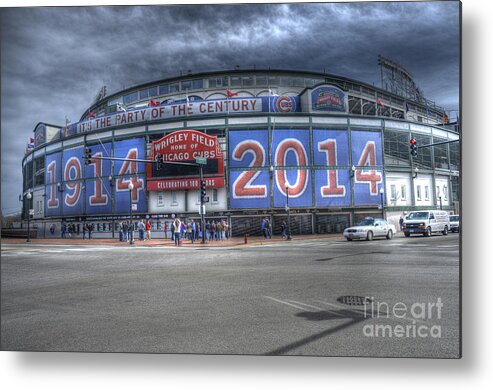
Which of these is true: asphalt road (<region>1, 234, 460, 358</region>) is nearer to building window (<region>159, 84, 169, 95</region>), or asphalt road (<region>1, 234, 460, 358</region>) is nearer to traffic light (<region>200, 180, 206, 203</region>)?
traffic light (<region>200, 180, 206, 203</region>)

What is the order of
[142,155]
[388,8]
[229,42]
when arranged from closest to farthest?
1. [388,8]
2. [229,42]
3. [142,155]

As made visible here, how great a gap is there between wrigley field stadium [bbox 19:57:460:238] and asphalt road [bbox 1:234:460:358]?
1.60 ft

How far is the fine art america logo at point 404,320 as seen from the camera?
144 inches

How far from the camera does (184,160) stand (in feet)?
15.1

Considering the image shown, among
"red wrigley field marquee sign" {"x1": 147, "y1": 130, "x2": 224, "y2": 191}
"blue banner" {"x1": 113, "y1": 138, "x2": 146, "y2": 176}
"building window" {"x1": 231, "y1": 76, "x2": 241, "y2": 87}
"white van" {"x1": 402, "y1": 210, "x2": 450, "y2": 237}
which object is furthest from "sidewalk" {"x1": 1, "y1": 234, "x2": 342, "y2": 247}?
"building window" {"x1": 231, "y1": 76, "x2": 241, "y2": 87}

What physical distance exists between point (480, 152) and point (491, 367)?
93.3 inches

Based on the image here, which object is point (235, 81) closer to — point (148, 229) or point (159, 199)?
point (159, 199)

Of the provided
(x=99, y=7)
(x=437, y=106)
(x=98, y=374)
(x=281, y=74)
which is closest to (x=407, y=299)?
(x=437, y=106)

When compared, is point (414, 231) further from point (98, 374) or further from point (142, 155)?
point (98, 374)

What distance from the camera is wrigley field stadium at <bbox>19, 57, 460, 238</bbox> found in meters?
4.28

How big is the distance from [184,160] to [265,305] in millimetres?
2180

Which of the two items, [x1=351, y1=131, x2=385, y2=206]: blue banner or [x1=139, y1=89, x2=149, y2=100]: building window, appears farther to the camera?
[x1=139, y1=89, x2=149, y2=100]: building window

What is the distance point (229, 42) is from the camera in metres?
4.22

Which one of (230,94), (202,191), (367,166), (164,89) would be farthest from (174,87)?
(367,166)
